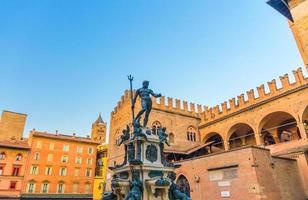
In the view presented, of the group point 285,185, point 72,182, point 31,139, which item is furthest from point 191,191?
point 31,139

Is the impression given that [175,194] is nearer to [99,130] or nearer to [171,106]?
[171,106]

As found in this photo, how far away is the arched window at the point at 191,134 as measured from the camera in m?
23.9

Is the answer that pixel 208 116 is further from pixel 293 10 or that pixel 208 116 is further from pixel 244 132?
pixel 293 10

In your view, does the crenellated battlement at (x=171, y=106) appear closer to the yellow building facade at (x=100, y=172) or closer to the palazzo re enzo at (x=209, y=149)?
the palazzo re enzo at (x=209, y=149)

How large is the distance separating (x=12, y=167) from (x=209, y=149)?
25.0 m

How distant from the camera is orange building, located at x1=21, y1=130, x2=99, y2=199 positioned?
28.7 meters

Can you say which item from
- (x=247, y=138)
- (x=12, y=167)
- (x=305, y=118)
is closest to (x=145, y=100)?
(x=305, y=118)

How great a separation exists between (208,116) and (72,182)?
21.8 m

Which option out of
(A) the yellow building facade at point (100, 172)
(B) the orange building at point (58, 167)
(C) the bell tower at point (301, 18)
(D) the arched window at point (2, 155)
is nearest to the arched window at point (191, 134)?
(C) the bell tower at point (301, 18)

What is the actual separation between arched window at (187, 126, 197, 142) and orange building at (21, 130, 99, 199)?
59.8 feet

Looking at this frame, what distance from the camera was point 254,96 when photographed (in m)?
20.4

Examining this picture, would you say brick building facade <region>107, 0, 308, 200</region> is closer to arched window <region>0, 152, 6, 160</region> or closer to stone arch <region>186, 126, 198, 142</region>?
stone arch <region>186, 126, 198, 142</region>

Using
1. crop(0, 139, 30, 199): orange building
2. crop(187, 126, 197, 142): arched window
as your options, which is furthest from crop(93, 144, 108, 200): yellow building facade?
crop(187, 126, 197, 142): arched window

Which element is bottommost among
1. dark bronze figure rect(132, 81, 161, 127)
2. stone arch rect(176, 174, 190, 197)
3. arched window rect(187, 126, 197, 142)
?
stone arch rect(176, 174, 190, 197)
